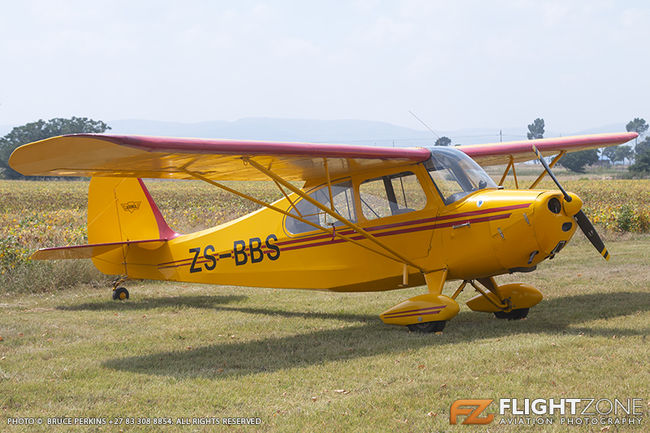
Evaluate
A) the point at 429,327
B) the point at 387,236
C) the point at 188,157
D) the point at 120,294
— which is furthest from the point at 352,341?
the point at 120,294

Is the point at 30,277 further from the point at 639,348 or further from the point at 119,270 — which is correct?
the point at 639,348

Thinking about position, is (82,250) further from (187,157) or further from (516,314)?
(516,314)

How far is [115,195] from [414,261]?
603 cm

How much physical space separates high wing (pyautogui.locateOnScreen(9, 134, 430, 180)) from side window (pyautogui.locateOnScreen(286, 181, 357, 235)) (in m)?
0.23

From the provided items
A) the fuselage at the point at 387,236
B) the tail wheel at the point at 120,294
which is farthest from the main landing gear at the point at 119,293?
the fuselage at the point at 387,236

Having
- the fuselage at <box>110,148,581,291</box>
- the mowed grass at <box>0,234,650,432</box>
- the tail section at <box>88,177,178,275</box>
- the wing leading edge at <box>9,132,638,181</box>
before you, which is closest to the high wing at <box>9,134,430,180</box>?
the wing leading edge at <box>9,132,638,181</box>

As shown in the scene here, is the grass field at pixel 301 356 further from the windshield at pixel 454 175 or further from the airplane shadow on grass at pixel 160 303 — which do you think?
the windshield at pixel 454 175

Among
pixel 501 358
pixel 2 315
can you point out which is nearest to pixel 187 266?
pixel 2 315

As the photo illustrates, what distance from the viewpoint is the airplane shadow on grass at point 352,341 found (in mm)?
6605

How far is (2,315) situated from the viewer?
965cm

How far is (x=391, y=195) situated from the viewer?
855 centimetres

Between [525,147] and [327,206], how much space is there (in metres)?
3.77

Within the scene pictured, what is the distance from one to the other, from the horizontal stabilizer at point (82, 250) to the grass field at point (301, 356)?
884 millimetres

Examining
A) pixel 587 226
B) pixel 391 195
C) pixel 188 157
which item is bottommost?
pixel 587 226
